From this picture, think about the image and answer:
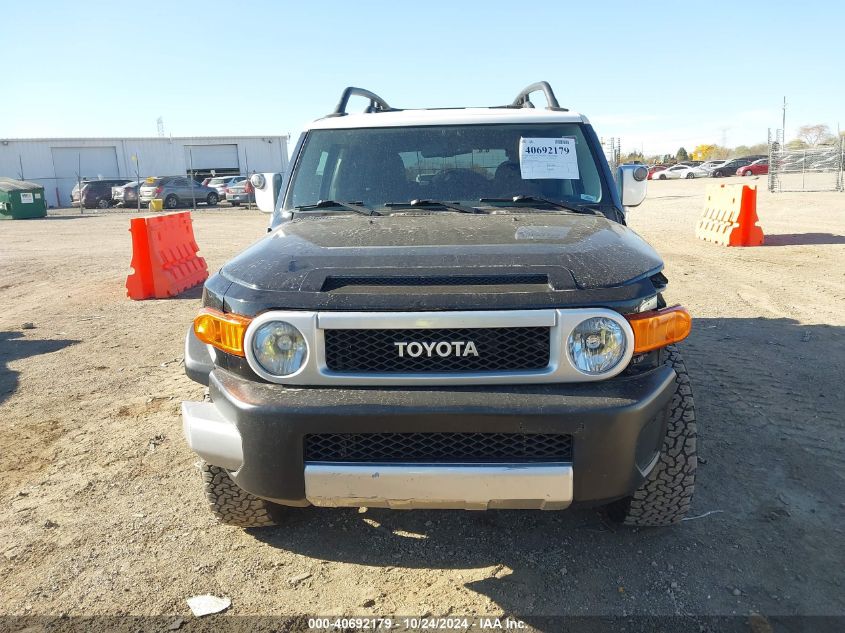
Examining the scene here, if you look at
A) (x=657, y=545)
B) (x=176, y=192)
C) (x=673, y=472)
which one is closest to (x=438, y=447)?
(x=673, y=472)

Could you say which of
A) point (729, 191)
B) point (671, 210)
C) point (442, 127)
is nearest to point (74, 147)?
point (671, 210)

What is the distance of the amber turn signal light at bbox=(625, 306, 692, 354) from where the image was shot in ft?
7.84

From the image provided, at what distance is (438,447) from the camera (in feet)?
→ 7.82

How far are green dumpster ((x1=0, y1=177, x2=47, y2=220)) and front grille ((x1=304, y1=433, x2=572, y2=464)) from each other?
28940 mm

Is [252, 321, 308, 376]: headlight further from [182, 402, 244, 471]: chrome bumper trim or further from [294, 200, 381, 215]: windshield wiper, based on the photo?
[294, 200, 381, 215]: windshield wiper

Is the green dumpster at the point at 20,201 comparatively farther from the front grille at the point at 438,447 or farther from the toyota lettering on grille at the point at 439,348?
the toyota lettering on grille at the point at 439,348

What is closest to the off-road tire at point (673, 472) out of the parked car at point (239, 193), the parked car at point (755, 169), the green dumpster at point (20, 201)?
the green dumpster at point (20, 201)

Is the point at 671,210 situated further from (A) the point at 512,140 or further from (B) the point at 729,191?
(A) the point at 512,140

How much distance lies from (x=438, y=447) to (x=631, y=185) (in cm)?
234

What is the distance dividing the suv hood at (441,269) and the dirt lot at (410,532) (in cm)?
121

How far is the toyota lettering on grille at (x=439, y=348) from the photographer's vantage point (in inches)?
92.5

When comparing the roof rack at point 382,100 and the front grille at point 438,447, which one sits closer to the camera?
the front grille at point 438,447

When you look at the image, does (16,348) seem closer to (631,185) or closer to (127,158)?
(631,185)

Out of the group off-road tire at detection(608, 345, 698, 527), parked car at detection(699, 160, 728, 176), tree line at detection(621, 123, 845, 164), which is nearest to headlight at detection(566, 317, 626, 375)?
off-road tire at detection(608, 345, 698, 527)
